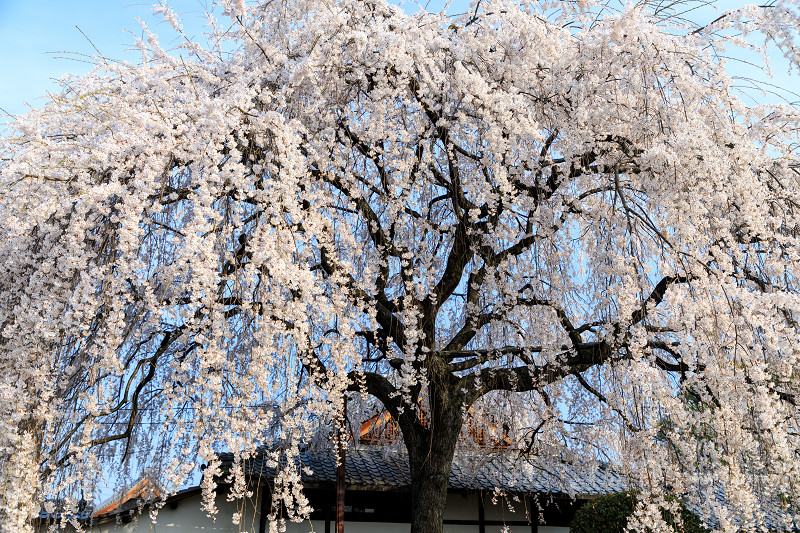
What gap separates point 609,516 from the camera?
7.29m

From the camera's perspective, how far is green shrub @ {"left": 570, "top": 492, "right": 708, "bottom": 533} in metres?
7.05

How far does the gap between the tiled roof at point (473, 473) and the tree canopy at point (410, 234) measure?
2.29 metres

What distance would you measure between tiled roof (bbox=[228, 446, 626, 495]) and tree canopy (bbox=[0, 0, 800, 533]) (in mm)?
2293

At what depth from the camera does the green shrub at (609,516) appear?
7.05 m

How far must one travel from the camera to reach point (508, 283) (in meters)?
5.26

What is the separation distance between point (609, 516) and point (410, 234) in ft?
14.7

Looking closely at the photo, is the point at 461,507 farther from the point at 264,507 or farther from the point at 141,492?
the point at 141,492

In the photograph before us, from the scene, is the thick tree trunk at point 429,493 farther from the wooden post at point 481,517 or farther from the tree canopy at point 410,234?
the wooden post at point 481,517

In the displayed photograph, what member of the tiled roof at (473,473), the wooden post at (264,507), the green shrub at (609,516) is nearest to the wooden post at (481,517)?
the tiled roof at (473,473)

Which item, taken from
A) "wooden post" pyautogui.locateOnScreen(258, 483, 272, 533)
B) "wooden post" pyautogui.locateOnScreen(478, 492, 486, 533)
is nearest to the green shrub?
"wooden post" pyautogui.locateOnScreen(478, 492, 486, 533)

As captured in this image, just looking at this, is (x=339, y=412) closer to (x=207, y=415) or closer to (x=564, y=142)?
(x=207, y=415)

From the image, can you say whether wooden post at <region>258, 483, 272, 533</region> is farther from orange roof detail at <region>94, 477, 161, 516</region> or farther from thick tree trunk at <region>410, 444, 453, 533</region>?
thick tree trunk at <region>410, 444, 453, 533</region>

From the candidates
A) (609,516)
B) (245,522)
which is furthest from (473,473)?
(245,522)

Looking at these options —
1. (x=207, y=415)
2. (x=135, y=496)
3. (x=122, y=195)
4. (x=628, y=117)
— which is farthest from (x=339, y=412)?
(x=135, y=496)
